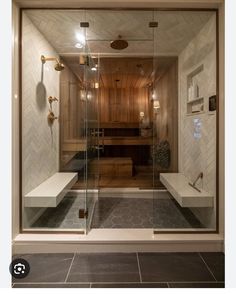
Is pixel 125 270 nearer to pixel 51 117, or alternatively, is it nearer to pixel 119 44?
pixel 51 117

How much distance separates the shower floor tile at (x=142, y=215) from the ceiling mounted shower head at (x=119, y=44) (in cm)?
225

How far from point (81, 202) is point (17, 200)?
2.92 feet

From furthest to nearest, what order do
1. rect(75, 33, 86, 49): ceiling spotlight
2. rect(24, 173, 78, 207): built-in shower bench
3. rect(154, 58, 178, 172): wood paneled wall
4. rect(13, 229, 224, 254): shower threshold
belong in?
rect(154, 58, 178, 172): wood paneled wall → rect(75, 33, 86, 49): ceiling spotlight → rect(24, 173, 78, 207): built-in shower bench → rect(13, 229, 224, 254): shower threshold

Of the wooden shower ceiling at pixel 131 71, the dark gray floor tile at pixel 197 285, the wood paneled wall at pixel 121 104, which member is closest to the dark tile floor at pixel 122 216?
the dark gray floor tile at pixel 197 285

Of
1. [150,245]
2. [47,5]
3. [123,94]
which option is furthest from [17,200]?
[123,94]

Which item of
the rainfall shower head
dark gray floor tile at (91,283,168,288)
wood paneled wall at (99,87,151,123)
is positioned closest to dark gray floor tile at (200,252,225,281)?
dark gray floor tile at (91,283,168,288)

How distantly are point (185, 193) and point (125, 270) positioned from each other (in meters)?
1.03

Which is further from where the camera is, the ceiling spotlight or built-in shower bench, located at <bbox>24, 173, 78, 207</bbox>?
the ceiling spotlight

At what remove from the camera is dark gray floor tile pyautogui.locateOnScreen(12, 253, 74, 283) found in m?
1.67

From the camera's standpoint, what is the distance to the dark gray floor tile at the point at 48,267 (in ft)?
5.48

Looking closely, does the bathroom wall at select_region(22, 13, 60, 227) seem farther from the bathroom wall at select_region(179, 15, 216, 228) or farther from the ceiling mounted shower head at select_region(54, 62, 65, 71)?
the bathroom wall at select_region(179, 15, 216, 228)

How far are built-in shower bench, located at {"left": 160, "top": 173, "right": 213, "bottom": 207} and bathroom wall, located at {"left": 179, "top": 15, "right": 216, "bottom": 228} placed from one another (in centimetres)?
8

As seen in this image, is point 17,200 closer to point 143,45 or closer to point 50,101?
point 50,101

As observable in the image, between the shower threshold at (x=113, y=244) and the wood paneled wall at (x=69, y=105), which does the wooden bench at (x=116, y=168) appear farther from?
the shower threshold at (x=113, y=244)
